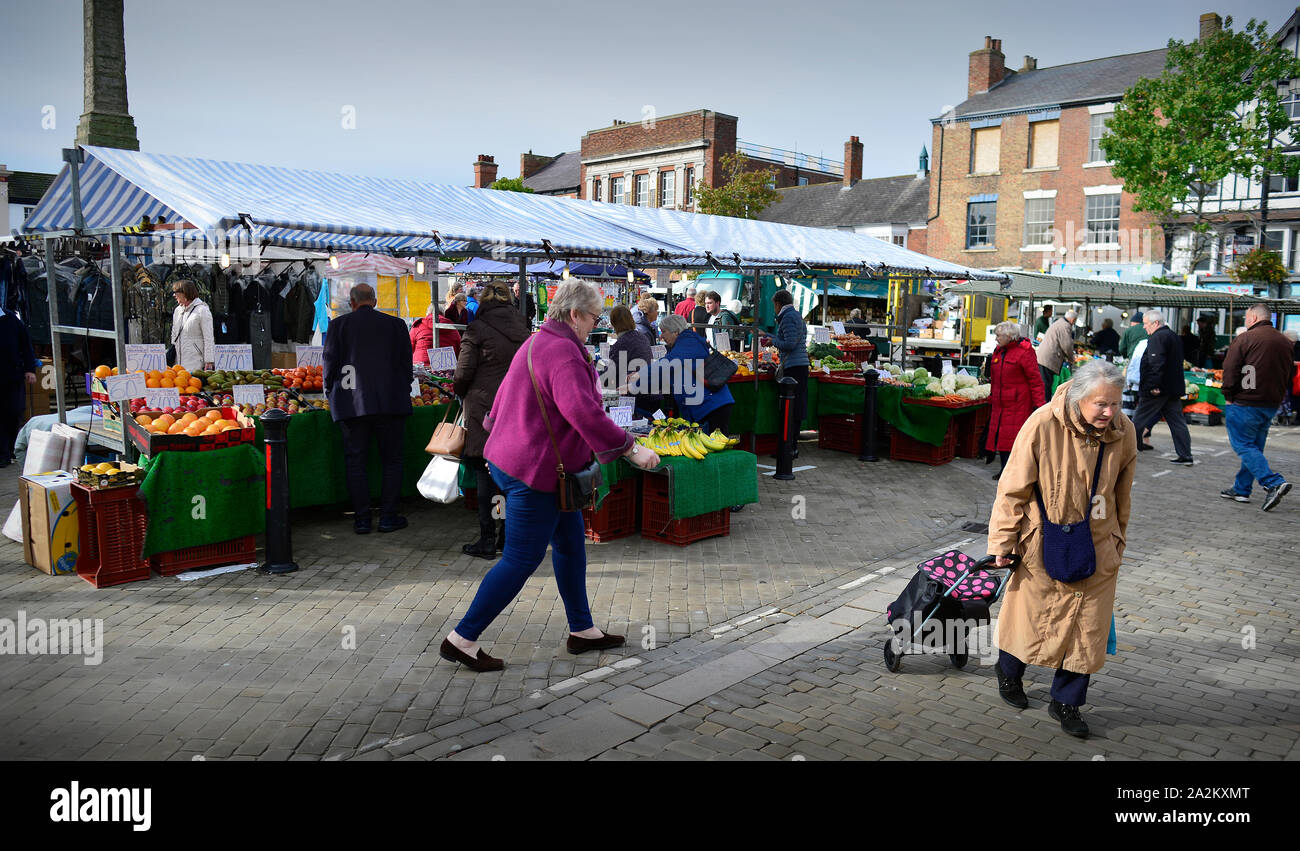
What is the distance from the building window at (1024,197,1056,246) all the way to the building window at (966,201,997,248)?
133cm

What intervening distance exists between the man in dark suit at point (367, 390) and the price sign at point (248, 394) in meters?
0.52

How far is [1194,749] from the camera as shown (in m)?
3.98

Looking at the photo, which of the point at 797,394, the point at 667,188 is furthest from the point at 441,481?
the point at 667,188

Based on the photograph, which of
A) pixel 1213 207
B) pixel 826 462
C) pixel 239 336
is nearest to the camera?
pixel 826 462

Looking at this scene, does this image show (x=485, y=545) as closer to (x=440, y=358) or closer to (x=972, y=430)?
(x=440, y=358)

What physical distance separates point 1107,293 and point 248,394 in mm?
20224

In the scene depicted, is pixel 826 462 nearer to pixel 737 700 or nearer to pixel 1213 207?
pixel 737 700

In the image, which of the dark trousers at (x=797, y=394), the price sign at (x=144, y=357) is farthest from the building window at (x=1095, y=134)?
the price sign at (x=144, y=357)

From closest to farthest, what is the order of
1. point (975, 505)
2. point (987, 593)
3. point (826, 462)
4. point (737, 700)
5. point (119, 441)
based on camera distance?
point (737, 700) → point (987, 593) → point (119, 441) → point (975, 505) → point (826, 462)

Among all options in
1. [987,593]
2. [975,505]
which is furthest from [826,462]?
[987,593]

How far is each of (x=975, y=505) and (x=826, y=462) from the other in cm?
249

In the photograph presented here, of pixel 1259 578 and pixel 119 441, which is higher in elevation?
pixel 119 441

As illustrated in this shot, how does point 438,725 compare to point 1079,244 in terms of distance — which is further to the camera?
point 1079,244
